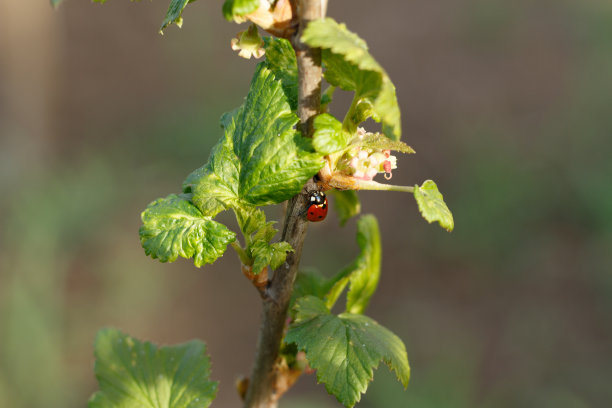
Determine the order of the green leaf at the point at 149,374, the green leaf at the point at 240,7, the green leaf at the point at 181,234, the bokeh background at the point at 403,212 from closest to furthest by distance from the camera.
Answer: the green leaf at the point at 240,7, the green leaf at the point at 181,234, the green leaf at the point at 149,374, the bokeh background at the point at 403,212

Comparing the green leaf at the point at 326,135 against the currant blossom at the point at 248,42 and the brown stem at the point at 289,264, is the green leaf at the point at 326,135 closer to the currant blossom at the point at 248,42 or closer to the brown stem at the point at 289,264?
the brown stem at the point at 289,264

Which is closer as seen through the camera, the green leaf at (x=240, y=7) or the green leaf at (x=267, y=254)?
the green leaf at (x=240, y=7)

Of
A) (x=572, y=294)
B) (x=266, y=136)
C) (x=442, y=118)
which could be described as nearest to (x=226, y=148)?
(x=266, y=136)

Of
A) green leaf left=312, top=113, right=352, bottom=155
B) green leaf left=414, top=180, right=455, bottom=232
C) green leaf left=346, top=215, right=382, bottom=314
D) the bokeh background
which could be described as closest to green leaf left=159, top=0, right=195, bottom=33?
green leaf left=312, top=113, right=352, bottom=155

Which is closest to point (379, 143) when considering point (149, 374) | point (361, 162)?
point (361, 162)

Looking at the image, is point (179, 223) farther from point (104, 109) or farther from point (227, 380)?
point (104, 109)

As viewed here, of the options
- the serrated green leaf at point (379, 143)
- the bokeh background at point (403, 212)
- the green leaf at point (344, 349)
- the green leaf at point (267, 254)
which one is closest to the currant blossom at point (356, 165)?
the serrated green leaf at point (379, 143)

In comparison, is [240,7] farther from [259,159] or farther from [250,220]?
[250,220]
